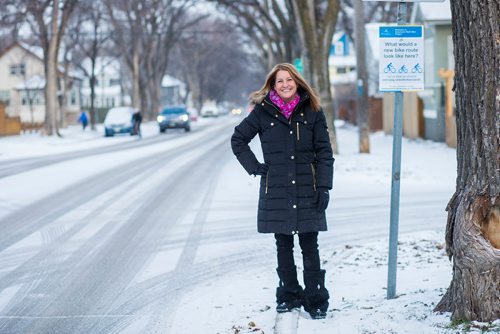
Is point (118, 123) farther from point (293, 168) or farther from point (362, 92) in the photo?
point (293, 168)

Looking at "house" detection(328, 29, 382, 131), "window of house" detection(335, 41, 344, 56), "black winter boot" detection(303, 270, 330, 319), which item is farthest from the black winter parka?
"window of house" detection(335, 41, 344, 56)

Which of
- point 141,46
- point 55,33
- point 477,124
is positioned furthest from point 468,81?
point 141,46

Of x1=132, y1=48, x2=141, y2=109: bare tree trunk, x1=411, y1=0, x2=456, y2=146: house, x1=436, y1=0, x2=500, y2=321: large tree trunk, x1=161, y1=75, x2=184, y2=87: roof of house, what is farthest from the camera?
x1=161, y1=75, x2=184, y2=87: roof of house

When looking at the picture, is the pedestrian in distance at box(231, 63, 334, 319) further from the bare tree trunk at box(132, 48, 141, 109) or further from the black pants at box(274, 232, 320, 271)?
the bare tree trunk at box(132, 48, 141, 109)

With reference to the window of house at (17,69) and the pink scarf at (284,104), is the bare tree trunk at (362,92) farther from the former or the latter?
the window of house at (17,69)

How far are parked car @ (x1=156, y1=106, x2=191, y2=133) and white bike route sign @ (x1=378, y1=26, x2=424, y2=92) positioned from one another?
45144 millimetres

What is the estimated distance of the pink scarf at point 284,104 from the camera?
6.10 metres

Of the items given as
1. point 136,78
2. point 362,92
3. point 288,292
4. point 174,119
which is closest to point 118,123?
point 174,119

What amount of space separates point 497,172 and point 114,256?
5.23 metres

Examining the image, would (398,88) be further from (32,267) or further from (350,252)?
(32,267)

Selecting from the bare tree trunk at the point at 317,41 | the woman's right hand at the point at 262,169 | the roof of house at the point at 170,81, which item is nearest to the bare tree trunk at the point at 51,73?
the bare tree trunk at the point at 317,41

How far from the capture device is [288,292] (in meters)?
6.36

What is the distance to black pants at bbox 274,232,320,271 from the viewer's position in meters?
6.20

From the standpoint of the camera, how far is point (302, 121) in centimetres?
607
